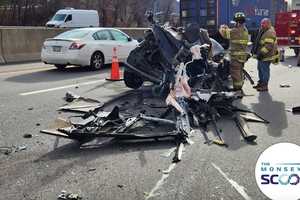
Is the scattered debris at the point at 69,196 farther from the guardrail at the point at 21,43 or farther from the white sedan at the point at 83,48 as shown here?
the guardrail at the point at 21,43

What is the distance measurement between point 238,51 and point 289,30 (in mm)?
11934

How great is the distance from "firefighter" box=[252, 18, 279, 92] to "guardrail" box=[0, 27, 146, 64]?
10656 mm

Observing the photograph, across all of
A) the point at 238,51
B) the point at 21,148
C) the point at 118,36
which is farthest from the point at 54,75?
the point at 21,148

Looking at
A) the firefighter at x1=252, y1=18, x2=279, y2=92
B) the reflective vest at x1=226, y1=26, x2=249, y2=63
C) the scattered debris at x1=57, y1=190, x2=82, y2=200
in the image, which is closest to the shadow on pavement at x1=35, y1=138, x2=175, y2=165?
the scattered debris at x1=57, y1=190, x2=82, y2=200

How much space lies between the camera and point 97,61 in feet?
52.0

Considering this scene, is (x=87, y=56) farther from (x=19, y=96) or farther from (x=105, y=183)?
(x=105, y=183)

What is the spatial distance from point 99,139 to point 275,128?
2787mm

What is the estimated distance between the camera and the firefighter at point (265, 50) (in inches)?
446

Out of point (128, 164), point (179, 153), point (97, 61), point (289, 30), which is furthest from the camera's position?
point (289, 30)

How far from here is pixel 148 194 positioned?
4676 mm

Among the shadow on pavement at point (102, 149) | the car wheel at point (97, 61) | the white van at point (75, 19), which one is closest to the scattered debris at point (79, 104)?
the shadow on pavement at point (102, 149)

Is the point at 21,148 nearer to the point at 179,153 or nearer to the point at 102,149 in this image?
the point at 102,149

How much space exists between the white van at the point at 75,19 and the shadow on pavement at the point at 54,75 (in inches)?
755

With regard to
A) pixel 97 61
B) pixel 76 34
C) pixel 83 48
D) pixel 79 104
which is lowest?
pixel 79 104
